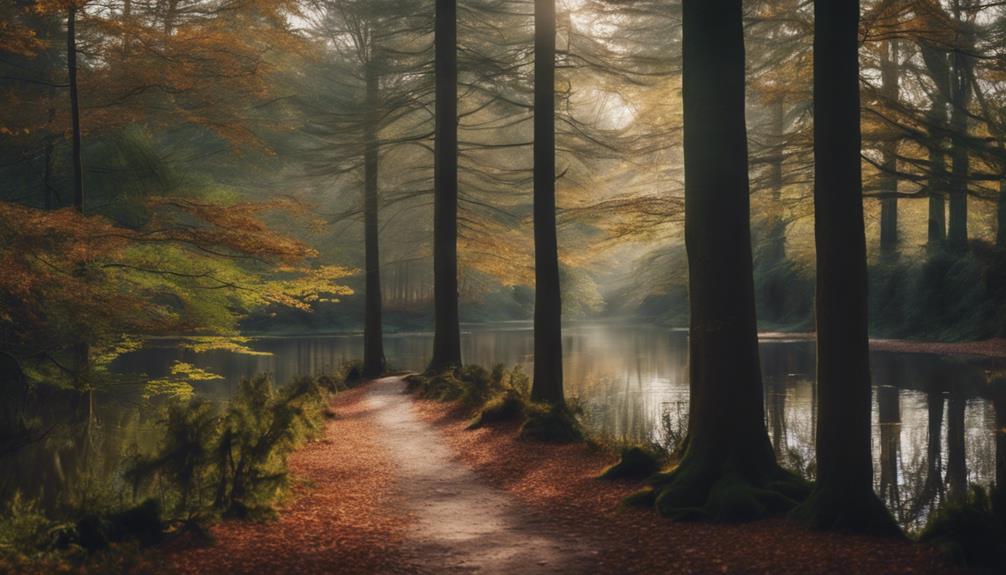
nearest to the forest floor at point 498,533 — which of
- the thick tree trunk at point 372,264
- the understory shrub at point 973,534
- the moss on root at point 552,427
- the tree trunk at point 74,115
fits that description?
the understory shrub at point 973,534

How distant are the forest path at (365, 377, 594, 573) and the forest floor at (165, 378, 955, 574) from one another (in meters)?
0.01

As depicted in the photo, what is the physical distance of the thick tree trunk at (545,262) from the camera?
12906mm

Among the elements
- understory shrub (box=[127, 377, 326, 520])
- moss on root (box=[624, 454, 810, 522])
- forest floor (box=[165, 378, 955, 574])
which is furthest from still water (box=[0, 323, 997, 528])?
moss on root (box=[624, 454, 810, 522])

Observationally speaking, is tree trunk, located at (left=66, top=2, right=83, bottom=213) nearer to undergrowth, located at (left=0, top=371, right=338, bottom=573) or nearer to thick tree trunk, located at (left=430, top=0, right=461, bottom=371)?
undergrowth, located at (left=0, top=371, right=338, bottom=573)

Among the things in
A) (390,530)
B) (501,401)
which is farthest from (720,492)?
(501,401)

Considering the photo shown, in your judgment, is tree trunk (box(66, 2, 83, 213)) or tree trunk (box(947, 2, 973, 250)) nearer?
A: tree trunk (box(66, 2, 83, 213))

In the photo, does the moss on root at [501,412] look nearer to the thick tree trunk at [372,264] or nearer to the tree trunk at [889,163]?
the tree trunk at [889,163]

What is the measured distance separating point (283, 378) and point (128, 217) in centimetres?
917

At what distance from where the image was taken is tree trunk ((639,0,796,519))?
6.91m

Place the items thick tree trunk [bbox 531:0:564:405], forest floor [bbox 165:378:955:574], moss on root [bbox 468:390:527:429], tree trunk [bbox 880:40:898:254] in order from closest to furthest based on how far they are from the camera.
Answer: forest floor [bbox 165:378:955:574] → moss on root [bbox 468:390:527:429] → thick tree trunk [bbox 531:0:564:405] → tree trunk [bbox 880:40:898:254]

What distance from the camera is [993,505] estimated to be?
5.16 metres

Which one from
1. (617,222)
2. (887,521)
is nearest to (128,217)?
(617,222)

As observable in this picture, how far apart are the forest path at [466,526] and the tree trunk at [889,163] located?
10.8 m

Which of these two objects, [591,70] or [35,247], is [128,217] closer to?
[35,247]
